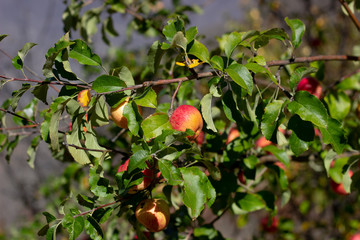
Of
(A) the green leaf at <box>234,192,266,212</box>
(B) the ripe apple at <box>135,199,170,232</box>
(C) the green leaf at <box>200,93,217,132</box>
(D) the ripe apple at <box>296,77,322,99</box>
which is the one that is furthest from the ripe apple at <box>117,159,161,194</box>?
(D) the ripe apple at <box>296,77,322,99</box>

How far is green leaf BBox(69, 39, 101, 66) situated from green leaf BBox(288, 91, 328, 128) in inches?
16.7

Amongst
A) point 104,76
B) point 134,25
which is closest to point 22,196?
point 134,25

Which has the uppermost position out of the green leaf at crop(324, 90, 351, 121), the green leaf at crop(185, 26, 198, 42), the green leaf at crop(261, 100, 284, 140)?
the green leaf at crop(185, 26, 198, 42)

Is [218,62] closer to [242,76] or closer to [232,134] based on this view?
[242,76]

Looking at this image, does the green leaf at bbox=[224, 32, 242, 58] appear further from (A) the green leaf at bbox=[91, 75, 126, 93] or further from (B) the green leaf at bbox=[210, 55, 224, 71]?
(A) the green leaf at bbox=[91, 75, 126, 93]

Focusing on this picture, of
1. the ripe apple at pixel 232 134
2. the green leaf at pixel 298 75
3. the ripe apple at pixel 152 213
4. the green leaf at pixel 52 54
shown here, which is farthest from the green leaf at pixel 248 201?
the green leaf at pixel 52 54

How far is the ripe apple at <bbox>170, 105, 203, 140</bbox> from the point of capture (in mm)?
667

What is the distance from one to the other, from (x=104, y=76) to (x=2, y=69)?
7.02 ft

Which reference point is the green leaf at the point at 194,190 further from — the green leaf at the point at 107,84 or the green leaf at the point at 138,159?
the green leaf at the point at 107,84

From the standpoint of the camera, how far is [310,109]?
0.62 m

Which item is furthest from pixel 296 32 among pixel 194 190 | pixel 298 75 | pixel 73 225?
pixel 73 225

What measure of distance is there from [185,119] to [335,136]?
0.30 m

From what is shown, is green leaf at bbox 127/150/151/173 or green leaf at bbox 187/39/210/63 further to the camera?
green leaf at bbox 187/39/210/63

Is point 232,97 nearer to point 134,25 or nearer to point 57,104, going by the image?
point 57,104
